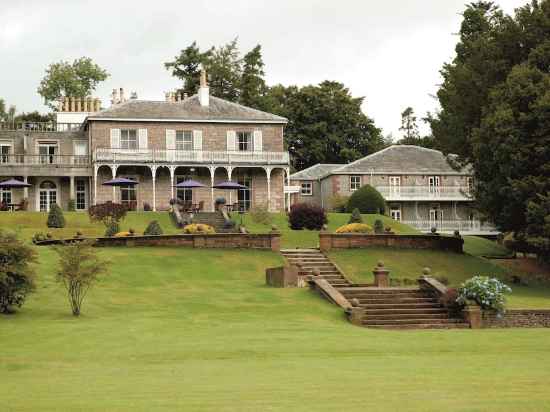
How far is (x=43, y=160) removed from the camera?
5931 centimetres

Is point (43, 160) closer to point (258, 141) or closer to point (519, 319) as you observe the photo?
point (258, 141)

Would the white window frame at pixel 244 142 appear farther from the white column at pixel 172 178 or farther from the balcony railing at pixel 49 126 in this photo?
the balcony railing at pixel 49 126

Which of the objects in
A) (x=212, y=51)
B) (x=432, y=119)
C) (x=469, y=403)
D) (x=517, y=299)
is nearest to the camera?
(x=469, y=403)

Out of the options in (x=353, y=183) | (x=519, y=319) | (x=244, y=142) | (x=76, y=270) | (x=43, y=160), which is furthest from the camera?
(x=353, y=183)

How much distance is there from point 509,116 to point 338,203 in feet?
91.6

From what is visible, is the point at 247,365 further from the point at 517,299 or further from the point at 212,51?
the point at 212,51

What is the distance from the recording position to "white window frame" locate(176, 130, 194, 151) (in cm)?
5894

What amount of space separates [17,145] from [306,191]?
20978mm

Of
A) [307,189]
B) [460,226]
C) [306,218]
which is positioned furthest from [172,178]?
[460,226]

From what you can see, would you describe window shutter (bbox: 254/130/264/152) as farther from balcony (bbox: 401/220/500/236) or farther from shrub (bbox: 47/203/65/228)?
shrub (bbox: 47/203/65/228)

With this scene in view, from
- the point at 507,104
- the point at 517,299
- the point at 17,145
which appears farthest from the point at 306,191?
the point at 517,299

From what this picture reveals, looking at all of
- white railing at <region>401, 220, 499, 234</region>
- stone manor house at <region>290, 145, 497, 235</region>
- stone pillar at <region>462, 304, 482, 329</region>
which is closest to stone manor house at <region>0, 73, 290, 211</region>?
stone manor house at <region>290, 145, 497, 235</region>

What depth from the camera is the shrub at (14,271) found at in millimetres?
23234

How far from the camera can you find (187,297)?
2717 centimetres
